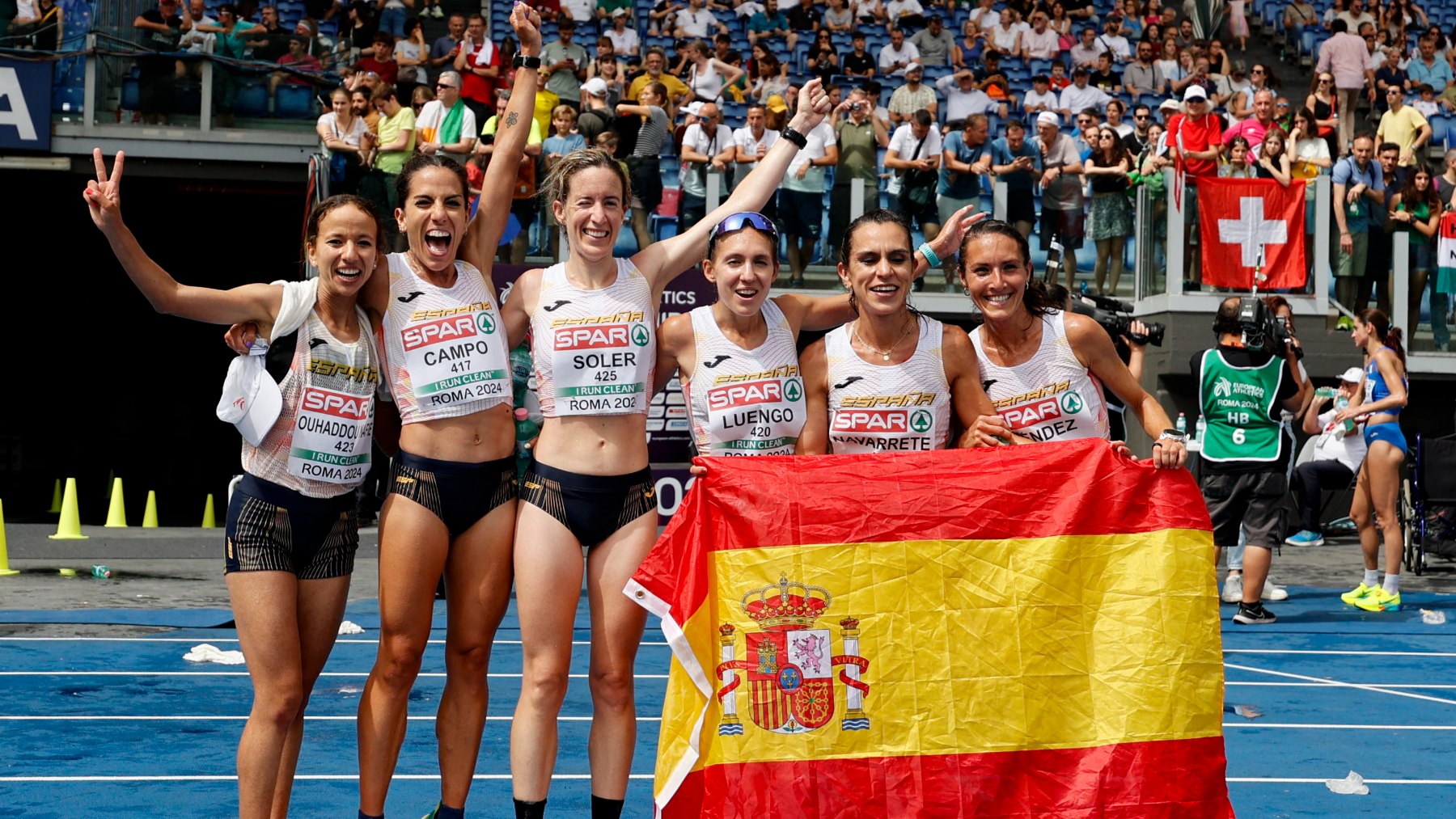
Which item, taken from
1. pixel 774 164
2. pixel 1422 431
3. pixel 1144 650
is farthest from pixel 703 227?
pixel 1422 431

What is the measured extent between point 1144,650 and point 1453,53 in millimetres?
18476

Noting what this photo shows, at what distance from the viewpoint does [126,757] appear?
6.37 m

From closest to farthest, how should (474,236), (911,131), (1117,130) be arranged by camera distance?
(474,236) → (911,131) → (1117,130)

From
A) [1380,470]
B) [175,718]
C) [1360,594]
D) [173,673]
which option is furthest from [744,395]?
[1360,594]

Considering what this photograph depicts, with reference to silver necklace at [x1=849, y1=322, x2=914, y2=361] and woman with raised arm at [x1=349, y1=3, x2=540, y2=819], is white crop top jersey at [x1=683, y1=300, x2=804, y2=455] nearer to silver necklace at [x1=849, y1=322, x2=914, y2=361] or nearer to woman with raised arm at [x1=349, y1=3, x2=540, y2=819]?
silver necklace at [x1=849, y1=322, x2=914, y2=361]

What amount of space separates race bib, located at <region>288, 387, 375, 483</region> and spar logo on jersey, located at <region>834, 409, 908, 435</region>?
1.54 meters

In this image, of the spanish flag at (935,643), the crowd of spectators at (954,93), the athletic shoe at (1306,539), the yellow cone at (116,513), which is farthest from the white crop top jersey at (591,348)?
the yellow cone at (116,513)

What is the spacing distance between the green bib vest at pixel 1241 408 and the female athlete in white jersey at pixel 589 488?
6.59m

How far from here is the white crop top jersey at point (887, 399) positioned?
4934mm

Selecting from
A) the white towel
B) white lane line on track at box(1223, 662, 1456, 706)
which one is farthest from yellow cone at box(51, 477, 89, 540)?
white lane line on track at box(1223, 662, 1456, 706)

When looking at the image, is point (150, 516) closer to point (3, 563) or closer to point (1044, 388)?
point (3, 563)

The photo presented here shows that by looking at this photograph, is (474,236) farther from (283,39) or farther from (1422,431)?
(1422,431)

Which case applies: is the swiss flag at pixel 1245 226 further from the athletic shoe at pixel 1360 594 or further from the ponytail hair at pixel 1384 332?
the athletic shoe at pixel 1360 594

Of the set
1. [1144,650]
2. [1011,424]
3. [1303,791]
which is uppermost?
[1011,424]
